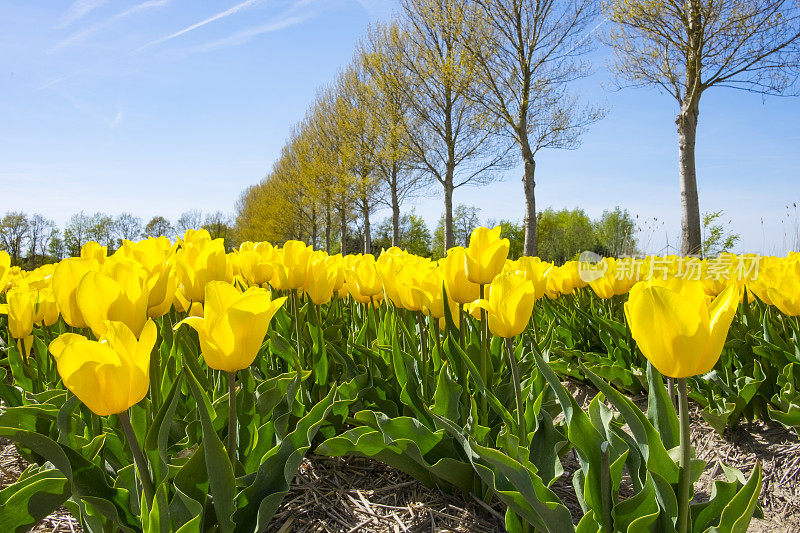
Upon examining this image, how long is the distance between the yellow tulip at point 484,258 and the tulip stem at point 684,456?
2.25ft

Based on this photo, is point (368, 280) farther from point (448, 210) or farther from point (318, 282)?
point (448, 210)

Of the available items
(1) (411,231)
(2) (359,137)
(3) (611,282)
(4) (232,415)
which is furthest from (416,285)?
(1) (411,231)

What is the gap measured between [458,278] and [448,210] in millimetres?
14474

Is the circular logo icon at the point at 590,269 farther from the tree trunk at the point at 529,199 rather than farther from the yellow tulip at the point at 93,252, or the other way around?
the tree trunk at the point at 529,199

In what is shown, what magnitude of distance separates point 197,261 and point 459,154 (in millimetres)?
15495

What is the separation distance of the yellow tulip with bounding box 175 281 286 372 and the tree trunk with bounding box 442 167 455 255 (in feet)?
47.1

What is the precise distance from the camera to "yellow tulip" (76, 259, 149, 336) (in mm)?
1021

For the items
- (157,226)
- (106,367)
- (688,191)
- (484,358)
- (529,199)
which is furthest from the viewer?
(157,226)

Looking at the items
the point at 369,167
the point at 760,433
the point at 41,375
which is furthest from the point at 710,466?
the point at 369,167

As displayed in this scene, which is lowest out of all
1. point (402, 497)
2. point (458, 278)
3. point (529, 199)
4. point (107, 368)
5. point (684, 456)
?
point (402, 497)

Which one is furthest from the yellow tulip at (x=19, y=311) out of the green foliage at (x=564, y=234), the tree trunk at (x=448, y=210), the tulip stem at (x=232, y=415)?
the green foliage at (x=564, y=234)

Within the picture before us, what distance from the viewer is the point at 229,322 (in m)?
0.92

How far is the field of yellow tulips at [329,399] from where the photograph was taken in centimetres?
85

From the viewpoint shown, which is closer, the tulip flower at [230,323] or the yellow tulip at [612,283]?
the tulip flower at [230,323]
